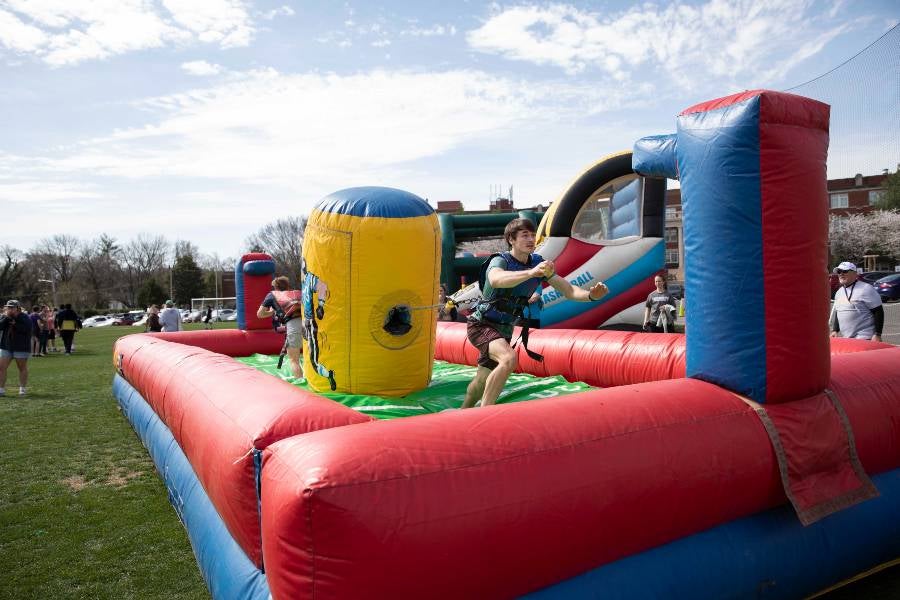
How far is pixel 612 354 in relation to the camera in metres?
4.96

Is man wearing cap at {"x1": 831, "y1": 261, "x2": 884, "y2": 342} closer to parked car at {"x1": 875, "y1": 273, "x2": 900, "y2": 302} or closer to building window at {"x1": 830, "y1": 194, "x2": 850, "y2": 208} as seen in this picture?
parked car at {"x1": 875, "y1": 273, "x2": 900, "y2": 302}

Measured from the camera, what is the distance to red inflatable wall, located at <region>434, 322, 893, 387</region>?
14.6 ft

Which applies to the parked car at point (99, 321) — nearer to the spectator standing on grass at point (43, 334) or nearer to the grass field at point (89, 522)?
the spectator standing on grass at point (43, 334)

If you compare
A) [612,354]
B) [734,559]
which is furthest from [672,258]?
[734,559]

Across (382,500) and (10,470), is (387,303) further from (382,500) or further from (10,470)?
(10,470)

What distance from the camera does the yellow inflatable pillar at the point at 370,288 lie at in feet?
14.4

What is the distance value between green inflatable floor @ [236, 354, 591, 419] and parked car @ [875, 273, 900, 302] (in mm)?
20233

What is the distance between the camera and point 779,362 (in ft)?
8.51

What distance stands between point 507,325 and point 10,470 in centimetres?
420

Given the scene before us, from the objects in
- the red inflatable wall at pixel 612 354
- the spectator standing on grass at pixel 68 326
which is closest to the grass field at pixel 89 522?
the red inflatable wall at pixel 612 354

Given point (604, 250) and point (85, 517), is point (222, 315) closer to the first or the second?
point (604, 250)

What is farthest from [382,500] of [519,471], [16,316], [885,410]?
[16,316]

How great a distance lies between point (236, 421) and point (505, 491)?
1070 millimetres

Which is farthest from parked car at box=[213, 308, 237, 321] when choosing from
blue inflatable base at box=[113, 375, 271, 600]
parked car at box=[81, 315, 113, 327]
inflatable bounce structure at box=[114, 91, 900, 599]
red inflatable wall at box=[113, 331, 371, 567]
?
inflatable bounce structure at box=[114, 91, 900, 599]
